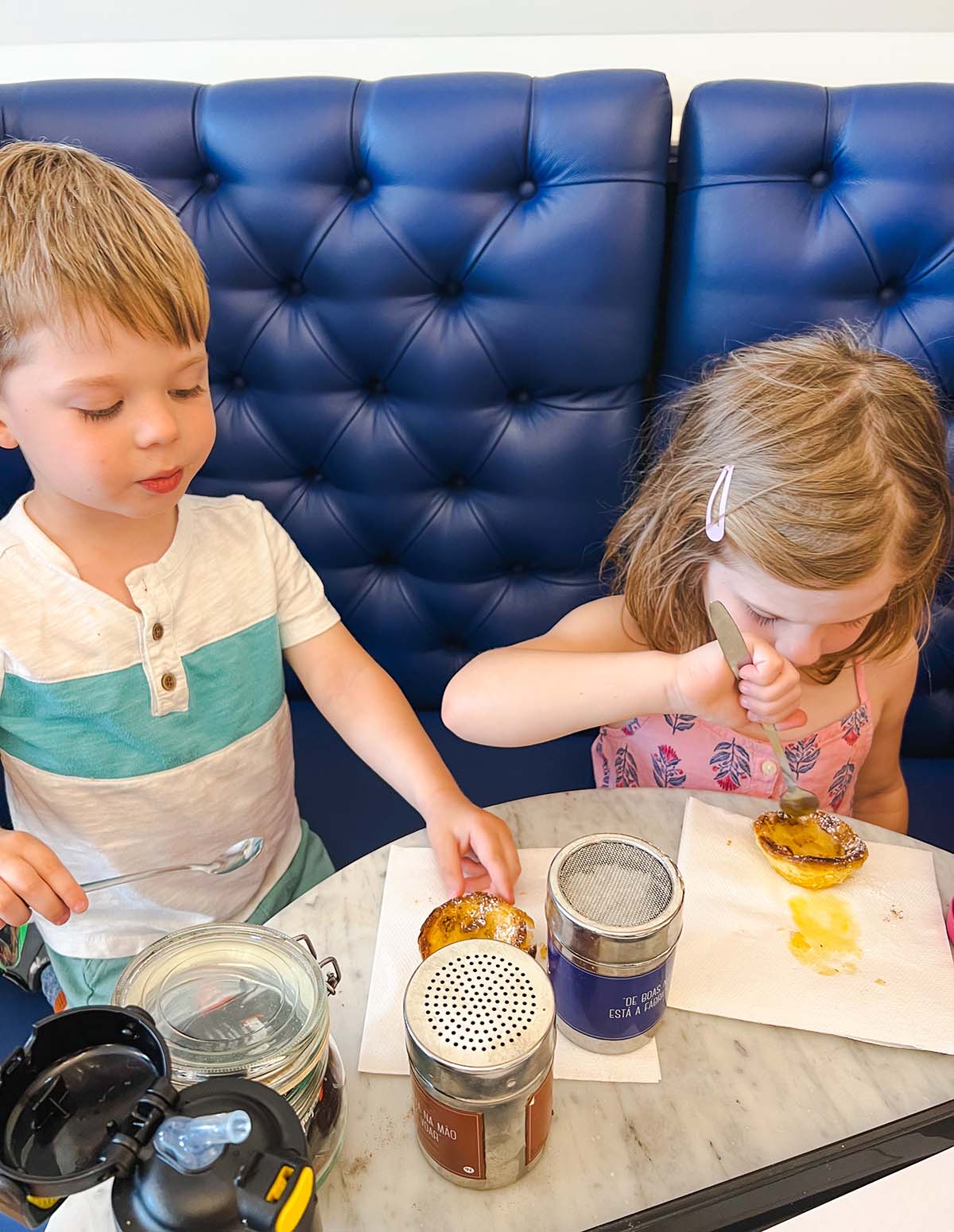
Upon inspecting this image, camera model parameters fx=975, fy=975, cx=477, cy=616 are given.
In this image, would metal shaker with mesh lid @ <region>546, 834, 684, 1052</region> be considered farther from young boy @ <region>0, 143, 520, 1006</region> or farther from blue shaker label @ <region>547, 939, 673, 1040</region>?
young boy @ <region>0, 143, 520, 1006</region>

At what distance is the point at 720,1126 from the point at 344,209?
1155 mm

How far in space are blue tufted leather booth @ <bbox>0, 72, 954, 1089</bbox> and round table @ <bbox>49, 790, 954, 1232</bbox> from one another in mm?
682

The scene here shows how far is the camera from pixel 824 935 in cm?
80

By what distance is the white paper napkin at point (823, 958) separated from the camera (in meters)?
0.74

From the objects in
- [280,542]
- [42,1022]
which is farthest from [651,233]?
[42,1022]

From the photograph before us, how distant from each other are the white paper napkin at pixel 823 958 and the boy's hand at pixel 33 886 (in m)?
0.48

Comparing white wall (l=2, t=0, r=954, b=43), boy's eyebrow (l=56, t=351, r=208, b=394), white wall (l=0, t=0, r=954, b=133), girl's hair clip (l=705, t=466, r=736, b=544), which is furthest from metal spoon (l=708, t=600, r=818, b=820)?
white wall (l=2, t=0, r=954, b=43)

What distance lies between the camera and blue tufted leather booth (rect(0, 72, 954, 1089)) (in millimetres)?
1248

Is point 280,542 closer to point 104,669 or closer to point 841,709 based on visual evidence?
point 104,669

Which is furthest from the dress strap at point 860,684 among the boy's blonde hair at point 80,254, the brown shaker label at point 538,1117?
the boy's blonde hair at point 80,254

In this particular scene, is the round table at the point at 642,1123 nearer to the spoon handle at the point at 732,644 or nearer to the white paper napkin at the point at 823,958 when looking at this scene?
the white paper napkin at the point at 823,958

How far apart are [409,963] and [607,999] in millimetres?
178

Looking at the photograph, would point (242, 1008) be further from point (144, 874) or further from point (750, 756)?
point (750, 756)

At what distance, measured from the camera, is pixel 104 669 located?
0.98m
